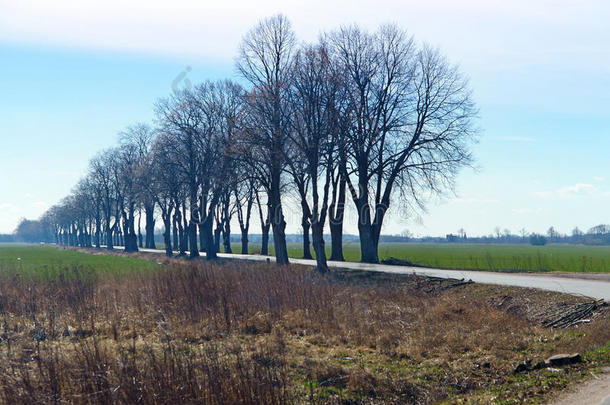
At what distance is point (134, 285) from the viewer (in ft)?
67.6

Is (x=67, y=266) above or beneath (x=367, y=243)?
beneath

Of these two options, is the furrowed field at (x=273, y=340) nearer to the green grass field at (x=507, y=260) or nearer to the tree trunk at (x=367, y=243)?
the green grass field at (x=507, y=260)

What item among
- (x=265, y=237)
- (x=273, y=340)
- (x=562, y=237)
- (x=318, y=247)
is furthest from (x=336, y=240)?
(x=562, y=237)

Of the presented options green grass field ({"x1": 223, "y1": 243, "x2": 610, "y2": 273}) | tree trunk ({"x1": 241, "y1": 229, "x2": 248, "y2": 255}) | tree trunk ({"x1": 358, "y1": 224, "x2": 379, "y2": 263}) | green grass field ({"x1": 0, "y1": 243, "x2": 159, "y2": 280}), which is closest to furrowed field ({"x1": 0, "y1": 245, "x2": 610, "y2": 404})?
green grass field ({"x1": 0, "y1": 243, "x2": 159, "y2": 280})

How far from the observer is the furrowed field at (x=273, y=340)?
893 cm

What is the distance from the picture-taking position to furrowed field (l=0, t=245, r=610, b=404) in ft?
29.3

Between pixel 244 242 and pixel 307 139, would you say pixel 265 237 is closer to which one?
pixel 244 242

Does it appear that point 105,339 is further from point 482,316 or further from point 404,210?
point 404,210

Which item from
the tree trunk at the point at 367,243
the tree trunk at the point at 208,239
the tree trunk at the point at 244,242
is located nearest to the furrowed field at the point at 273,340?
the tree trunk at the point at 367,243

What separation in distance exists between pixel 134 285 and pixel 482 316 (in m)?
12.3

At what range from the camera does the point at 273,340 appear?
45.3ft

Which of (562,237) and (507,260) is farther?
(562,237)

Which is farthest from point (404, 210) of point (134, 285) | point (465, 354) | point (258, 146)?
point (465, 354)

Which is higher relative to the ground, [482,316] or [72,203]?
[72,203]
